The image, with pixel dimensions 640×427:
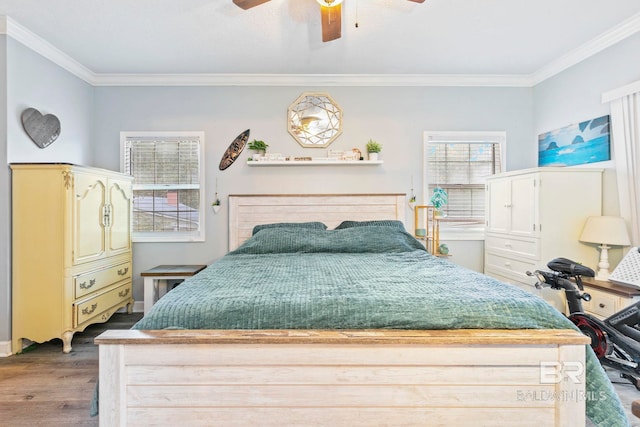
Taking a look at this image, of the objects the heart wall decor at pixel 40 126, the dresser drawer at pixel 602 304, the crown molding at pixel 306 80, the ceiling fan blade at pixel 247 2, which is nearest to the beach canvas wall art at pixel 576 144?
the crown molding at pixel 306 80

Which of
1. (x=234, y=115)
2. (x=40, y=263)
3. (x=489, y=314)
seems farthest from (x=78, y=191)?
(x=489, y=314)

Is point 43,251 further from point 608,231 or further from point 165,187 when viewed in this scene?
point 608,231

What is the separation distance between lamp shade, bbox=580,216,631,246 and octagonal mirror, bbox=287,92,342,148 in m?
2.33

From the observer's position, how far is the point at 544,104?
11.6 feet

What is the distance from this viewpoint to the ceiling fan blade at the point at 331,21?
2.06 meters

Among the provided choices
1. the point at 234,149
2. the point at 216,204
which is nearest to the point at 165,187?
the point at 216,204

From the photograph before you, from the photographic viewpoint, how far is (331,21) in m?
2.17

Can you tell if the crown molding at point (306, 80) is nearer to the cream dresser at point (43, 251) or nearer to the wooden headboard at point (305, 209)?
the wooden headboard at point (305, 209)

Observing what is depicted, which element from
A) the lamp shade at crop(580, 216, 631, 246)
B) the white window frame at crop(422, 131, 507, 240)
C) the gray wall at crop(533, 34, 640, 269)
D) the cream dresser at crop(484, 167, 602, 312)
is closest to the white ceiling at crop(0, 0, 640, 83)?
the gray wall at crop(533, 34, 640, 269)

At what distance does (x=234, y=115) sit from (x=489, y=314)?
123 inches

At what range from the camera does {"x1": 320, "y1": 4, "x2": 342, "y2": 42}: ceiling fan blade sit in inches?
81.3

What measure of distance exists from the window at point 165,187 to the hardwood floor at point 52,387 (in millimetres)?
1266

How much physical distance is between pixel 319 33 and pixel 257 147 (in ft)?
4.11

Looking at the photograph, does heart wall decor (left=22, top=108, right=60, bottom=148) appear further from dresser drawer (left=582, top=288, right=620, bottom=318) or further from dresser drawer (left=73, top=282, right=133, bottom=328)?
dresser drawer (left=582, top=288, right=620, bottom=318)
